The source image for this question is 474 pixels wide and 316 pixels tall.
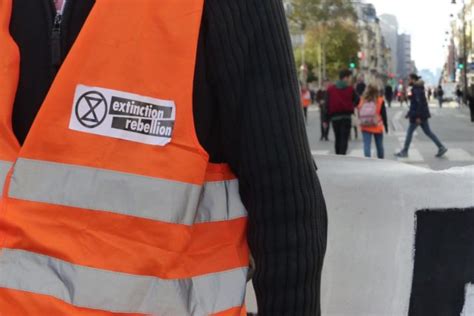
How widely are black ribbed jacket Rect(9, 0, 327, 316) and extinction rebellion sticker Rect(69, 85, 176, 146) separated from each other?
0.24 feet

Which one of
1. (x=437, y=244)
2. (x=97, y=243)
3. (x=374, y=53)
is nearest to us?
(x=97, y=243)

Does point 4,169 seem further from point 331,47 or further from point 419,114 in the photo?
point 331,47

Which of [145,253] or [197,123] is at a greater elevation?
[197,123]

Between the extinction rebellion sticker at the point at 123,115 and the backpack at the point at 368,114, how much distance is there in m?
11.7

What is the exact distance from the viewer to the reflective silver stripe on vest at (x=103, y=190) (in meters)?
1.18

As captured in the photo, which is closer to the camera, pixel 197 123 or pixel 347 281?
pixel 197 123

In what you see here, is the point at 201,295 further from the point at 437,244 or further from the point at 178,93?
the point at 437,244

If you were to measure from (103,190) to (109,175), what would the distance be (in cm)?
3

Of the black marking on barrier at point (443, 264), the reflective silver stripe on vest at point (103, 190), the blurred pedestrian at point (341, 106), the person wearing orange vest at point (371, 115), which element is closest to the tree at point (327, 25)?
the person wearing orange vest at point (371, 115)

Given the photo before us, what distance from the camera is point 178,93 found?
3.91ft

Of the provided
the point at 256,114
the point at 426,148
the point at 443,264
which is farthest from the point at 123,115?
the point at 426,148

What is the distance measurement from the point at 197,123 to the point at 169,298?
0.28m

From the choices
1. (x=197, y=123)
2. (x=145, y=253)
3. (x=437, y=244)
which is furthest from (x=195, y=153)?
(x=437, y=244)

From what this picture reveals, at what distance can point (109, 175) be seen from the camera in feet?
3.88
